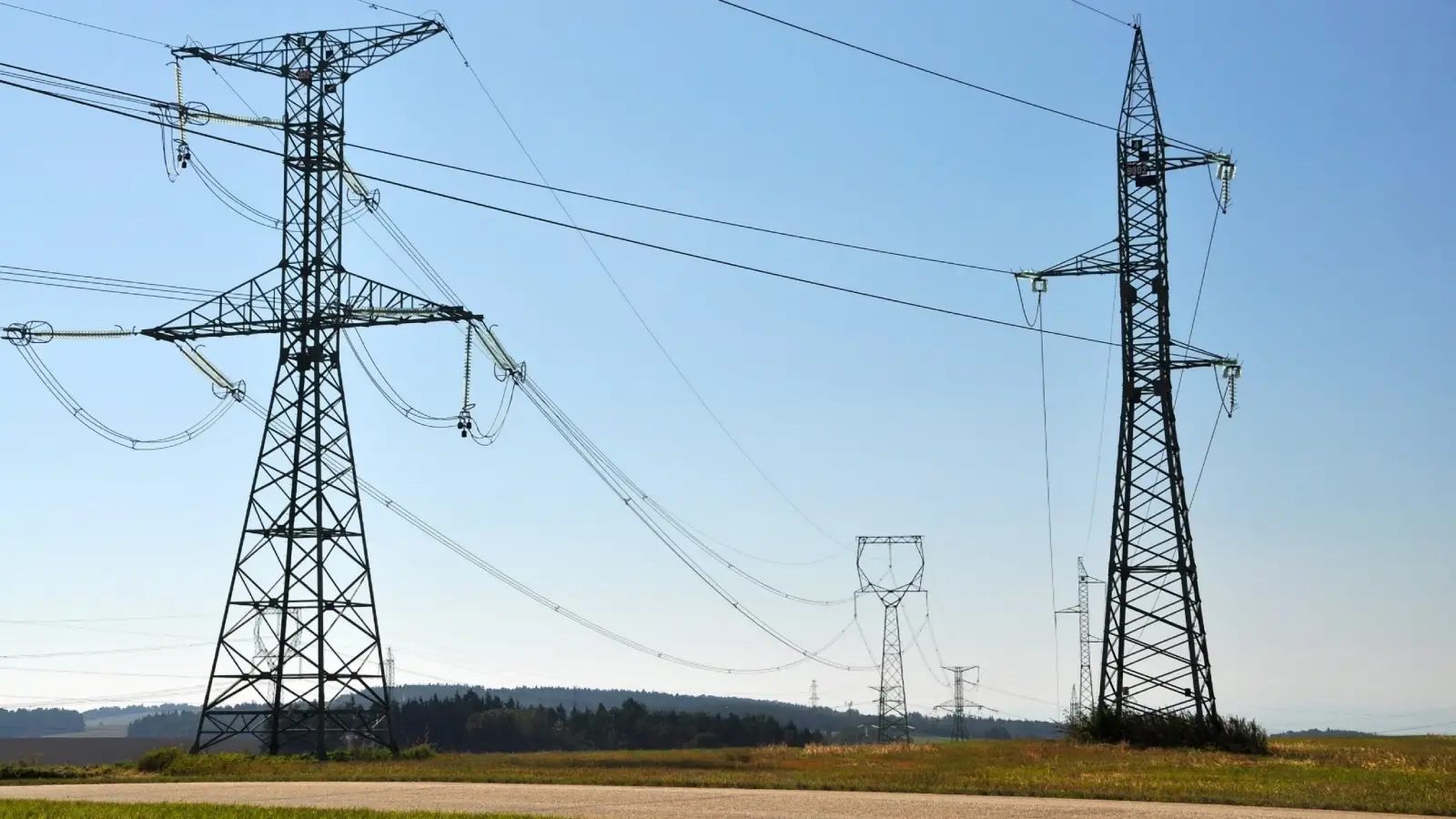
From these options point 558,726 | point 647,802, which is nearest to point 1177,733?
point 647,802

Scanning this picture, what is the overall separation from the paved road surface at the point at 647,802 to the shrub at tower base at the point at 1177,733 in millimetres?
24184

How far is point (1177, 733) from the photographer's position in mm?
52250

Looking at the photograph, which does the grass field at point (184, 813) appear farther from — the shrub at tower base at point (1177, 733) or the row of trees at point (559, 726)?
the row of trees at point (559, 726)

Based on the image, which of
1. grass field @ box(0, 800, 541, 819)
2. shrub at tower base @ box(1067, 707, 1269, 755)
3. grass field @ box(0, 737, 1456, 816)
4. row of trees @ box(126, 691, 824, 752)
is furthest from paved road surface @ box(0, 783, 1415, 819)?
row of trees @ box(126, 691, 824, 752)

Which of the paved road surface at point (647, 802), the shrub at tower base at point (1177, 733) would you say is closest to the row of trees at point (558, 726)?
the shrub at tower base at point (1177, 733)

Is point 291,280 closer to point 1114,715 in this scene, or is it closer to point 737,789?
point 737,789

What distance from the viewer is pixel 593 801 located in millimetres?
28812

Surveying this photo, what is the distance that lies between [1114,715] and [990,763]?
11.6m

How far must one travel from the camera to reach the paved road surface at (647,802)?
25.7 metres

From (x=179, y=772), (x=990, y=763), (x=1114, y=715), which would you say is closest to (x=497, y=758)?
(x=179, y=772)

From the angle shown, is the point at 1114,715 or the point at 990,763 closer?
the point at 990,763

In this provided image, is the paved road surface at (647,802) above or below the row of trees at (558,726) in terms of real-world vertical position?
below

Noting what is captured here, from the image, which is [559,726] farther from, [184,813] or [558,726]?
[184,813]

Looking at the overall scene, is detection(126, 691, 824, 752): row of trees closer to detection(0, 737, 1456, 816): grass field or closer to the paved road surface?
detection(0, 737, 1456, 816): grass field
